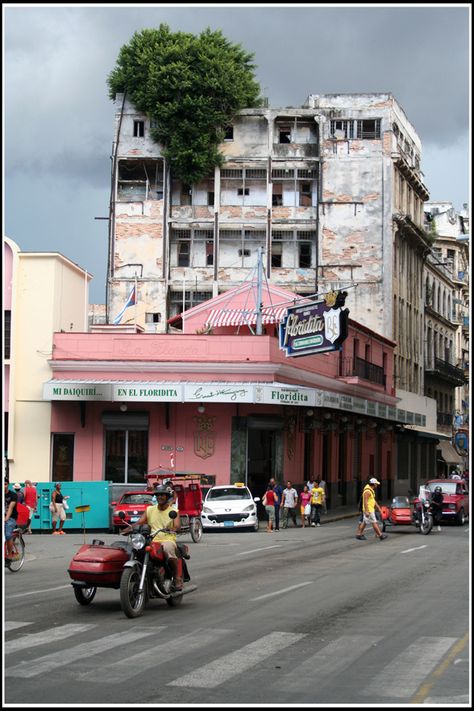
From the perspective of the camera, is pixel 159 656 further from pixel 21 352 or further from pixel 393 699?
pixel 21 352

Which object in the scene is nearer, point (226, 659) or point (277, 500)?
point (226, 659)

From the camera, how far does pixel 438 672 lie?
1073 cm

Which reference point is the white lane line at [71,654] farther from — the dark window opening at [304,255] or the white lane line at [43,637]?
the dark window opening at [304,255]

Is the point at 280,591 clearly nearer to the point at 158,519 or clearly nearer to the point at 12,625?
the point at 158,519

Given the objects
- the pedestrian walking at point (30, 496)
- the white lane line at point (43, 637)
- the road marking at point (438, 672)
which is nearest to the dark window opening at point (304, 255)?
the pedestrian walking at point (30, 496)

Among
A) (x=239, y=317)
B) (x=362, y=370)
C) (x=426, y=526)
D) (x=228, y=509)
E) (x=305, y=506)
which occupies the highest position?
(x=239, y=317)

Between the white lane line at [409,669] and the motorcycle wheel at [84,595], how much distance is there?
531 centimetres

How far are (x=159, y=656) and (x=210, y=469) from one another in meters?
29.2

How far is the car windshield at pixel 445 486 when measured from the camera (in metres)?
39.8

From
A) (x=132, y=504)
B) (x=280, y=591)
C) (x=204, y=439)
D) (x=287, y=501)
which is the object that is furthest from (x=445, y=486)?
(x=280, y=591)

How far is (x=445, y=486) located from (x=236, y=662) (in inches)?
1180

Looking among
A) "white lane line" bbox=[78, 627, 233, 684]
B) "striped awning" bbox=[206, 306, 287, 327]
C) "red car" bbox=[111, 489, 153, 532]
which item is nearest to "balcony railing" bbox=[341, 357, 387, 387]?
"striped awning" bbox=[206, 306, 287, 327]

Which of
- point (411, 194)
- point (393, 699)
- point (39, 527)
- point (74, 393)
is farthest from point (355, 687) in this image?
point (411, 194)

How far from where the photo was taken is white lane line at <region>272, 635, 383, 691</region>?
10.3 m
